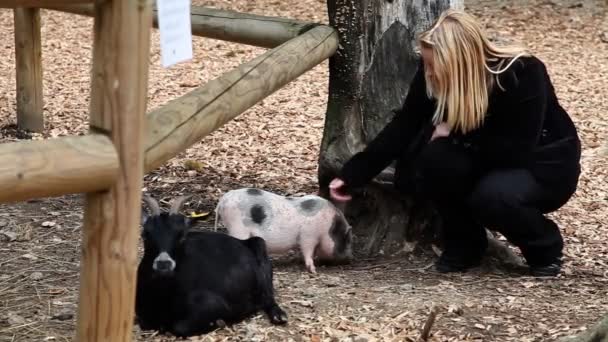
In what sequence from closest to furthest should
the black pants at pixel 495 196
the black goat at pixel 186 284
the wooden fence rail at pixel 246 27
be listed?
the black goat at pixel 186 284, the black pants at pixel 495 196, the wooden fence rail at pixel 246 27

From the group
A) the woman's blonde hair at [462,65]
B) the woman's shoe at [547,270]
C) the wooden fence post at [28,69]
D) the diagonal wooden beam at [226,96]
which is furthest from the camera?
the wooden fence post at [28,69]

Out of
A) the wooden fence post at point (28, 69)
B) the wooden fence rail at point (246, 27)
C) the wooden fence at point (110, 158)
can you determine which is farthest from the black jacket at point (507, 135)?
the wooden fence post at point (28, 69)

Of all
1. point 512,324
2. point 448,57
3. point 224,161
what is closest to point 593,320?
point 512,324

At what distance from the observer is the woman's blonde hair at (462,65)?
4609 millimetres

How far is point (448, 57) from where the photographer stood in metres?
4.61

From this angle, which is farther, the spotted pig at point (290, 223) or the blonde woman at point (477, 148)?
the spotted pig at point (290, 223)

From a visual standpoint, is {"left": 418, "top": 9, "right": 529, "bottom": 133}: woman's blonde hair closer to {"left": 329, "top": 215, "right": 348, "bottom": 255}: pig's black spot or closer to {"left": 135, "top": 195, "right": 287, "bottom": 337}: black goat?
{"left": 329, "top": 215, "right": 348, "bottom": 255}: pig's black spot

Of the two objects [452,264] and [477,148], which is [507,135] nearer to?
[477,148]

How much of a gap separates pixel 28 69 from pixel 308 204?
328cm

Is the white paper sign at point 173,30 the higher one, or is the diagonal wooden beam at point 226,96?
the white paper sign at point 173,30

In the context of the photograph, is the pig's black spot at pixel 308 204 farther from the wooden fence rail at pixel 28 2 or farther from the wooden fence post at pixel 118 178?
→ the wooden fence rail at pixel 28 2

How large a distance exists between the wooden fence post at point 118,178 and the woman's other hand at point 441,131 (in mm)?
1987

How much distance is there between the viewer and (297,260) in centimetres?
554

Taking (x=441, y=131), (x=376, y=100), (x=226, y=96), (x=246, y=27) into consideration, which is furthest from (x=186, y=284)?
(x=246, y=27)
